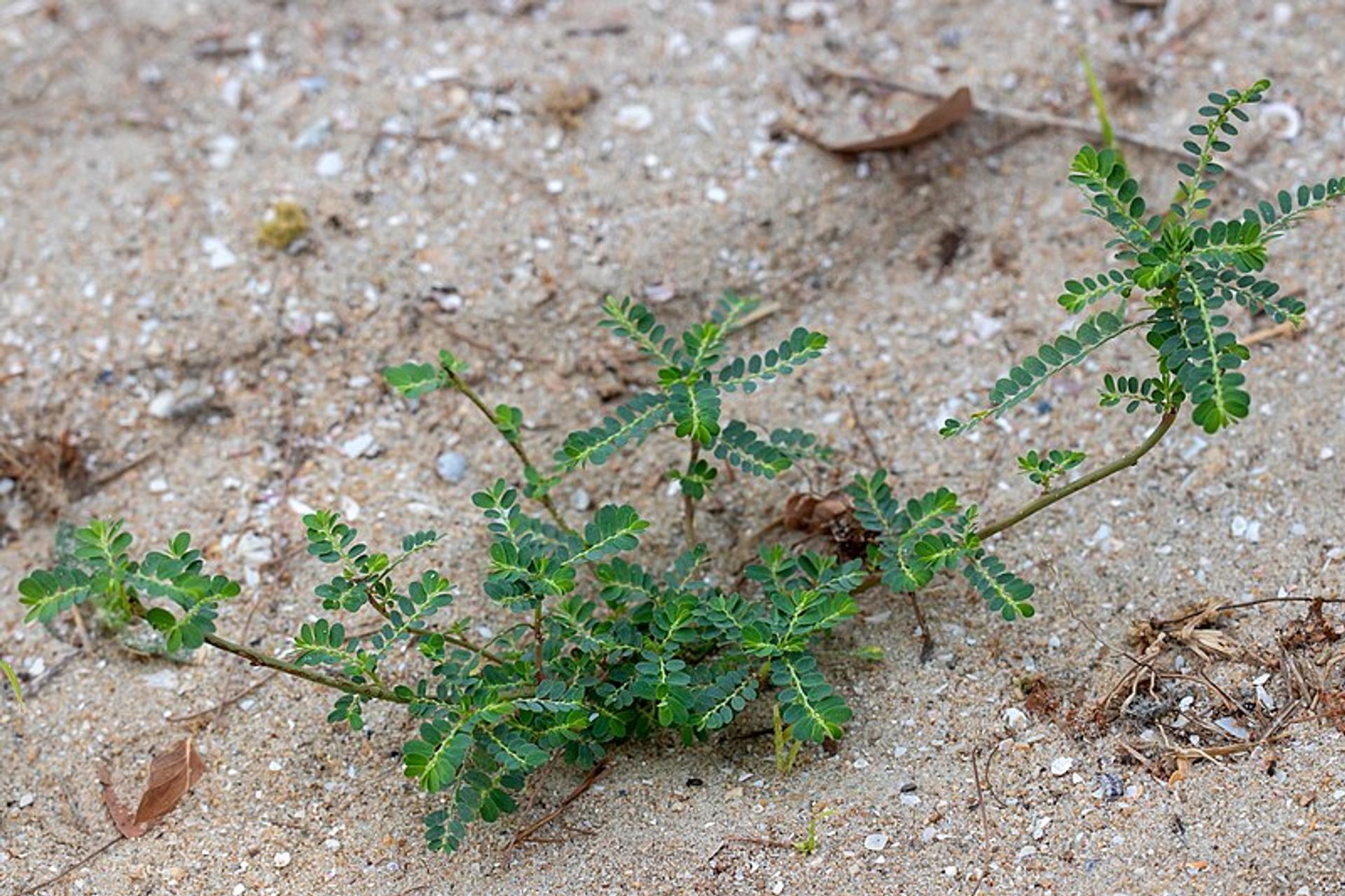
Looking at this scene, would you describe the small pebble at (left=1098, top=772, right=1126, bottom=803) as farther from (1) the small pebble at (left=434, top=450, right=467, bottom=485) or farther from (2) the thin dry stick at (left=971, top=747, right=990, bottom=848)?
(1) the small pebble at (left=434, top=450, right=467, bottom=485)

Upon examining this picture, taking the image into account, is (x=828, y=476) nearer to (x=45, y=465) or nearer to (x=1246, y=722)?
(x=1246, y=722)

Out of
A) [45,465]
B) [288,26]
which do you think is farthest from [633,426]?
[288,26]

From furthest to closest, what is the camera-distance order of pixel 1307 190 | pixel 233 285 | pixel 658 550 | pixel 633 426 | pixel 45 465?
pixel 233 285, pixel 45 465, pixel 658 550, pixel 633 426, pixel 1307 190

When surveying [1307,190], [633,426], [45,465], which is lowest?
[45,465]

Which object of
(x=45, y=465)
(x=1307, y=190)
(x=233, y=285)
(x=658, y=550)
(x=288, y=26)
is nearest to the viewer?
(x=1307, y=190)

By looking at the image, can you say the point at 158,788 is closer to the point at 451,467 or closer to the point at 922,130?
the point at 451,467

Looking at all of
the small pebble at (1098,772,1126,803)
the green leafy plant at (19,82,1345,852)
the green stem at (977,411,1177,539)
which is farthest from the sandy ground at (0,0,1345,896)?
the green stem at (977,411,1177,539)

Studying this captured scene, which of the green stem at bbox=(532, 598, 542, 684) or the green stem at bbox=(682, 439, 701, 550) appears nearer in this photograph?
the green stem at bbox=(532, 598, 542, 684)

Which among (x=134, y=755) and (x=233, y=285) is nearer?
(x=134, y=755)
